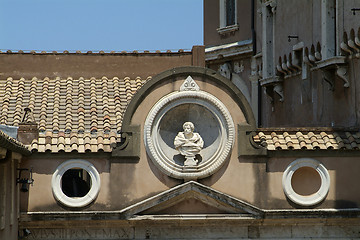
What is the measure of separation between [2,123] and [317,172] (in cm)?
837

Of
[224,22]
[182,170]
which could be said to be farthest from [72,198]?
[224,22]

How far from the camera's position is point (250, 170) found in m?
31.2

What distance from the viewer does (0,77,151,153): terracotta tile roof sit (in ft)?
102

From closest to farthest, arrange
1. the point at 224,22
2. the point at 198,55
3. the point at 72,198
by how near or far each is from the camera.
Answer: the point at 72,198 < the point at 198,55 < the point at 224,22

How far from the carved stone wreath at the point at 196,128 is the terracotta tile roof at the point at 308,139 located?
3.29ft

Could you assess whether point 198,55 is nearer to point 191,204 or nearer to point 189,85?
point 189,85

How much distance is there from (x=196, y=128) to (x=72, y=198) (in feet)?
12.1

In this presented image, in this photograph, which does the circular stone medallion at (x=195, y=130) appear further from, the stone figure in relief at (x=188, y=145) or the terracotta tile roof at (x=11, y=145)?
the terracotta tile roof at (x=11, y=145)

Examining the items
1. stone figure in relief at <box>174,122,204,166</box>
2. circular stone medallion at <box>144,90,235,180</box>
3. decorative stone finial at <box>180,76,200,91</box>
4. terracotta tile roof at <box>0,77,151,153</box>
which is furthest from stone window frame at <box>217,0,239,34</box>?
stone figure in relief at <box>174,122,204,166</box>

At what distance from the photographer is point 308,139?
31.6 m

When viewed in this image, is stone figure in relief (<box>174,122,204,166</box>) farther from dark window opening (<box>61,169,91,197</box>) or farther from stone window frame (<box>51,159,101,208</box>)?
dark window opening (<box>61,169,91,197</box>)

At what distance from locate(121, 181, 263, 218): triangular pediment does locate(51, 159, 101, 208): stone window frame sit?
95cm

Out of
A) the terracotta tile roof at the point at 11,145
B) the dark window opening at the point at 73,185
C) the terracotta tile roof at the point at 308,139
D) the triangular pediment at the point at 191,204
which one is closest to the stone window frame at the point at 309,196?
the terracotta tile roof at the point at 308,139

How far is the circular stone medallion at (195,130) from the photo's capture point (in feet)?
102
